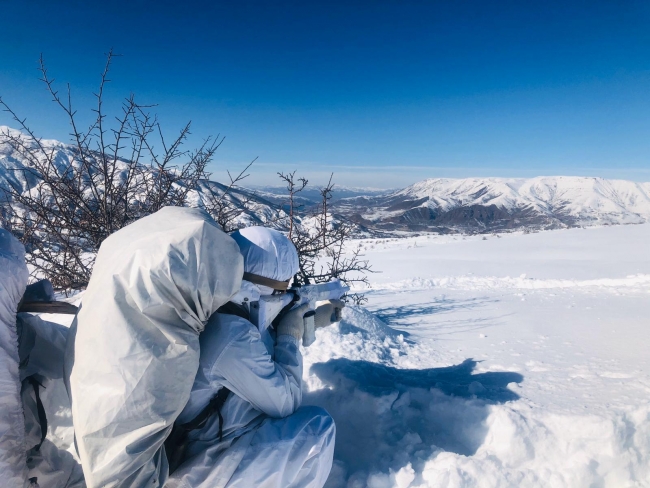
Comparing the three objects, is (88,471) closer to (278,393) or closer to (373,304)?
(278,393)

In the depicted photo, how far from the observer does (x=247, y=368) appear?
68.5 inches

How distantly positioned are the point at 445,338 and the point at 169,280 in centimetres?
368

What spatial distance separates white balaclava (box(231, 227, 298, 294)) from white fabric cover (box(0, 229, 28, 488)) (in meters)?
0.95

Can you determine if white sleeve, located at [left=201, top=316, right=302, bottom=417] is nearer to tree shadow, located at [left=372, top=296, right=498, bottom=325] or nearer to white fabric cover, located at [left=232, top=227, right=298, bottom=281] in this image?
white fabric cover, located at [left=232, top=227, right=298, bottom=281]

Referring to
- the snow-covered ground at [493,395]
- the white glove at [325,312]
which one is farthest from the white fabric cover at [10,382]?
the white glove at [325,312]

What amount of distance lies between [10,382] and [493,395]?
109 inches

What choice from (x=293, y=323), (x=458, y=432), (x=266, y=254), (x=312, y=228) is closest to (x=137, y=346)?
(x=266, y=254)

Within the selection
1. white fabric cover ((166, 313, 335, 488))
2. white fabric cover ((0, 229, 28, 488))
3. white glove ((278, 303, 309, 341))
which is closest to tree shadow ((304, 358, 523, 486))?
white fabric cover ((166, 313, 335, 488))

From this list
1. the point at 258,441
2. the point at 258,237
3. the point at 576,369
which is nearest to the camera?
the point at 258,441

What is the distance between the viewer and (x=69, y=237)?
4262mm

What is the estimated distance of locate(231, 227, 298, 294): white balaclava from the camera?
1967 millimetres

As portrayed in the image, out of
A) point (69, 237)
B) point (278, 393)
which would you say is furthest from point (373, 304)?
point (278, 393)

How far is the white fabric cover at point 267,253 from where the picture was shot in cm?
197

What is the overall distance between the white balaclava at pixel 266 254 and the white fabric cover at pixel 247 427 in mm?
312
